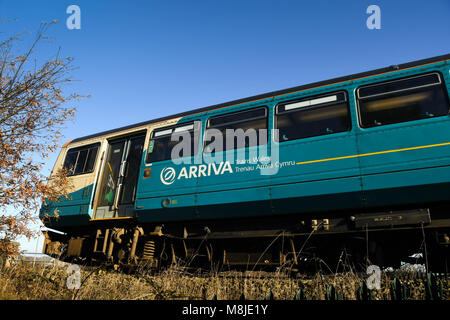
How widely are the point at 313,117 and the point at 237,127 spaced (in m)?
1.66

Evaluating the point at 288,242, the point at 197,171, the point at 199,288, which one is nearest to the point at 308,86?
the point at 197,171

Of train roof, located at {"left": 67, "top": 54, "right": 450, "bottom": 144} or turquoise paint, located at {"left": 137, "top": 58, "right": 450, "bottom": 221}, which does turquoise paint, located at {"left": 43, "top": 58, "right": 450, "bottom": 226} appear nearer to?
turquoise paint, located at {"left": 137, "top": 58, "right": 450, "bottom": 221}

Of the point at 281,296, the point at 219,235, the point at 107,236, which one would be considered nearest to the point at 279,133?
the point at 219,235

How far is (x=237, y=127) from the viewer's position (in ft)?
23.7

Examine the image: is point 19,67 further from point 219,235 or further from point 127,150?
point 219,235

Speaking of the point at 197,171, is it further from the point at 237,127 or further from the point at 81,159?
the point at 81,159

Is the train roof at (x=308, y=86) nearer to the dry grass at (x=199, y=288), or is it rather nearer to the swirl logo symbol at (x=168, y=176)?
the swirl logo symbol at (x=168, y=176)

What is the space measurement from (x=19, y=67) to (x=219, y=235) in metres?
5.58

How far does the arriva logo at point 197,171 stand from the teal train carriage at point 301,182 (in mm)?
24

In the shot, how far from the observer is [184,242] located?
24.8 feet

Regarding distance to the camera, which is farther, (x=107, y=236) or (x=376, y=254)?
(x=107, y=236)

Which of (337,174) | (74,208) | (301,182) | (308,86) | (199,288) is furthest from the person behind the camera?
(74,208)

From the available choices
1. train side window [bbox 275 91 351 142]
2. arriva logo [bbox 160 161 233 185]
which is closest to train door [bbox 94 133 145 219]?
arriva logo [bbox 160 161 233 185]
